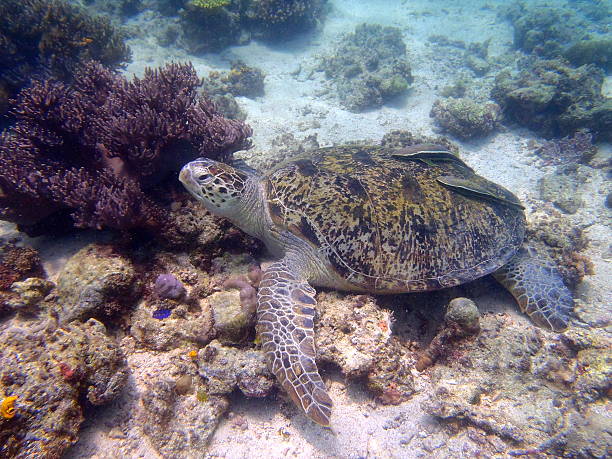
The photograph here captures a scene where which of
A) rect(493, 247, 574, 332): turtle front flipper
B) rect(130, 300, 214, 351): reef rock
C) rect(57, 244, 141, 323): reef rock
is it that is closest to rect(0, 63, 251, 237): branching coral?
rect(57, 244, 141, 323): reef rock

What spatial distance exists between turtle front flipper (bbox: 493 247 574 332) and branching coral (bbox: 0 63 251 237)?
3.94 metres

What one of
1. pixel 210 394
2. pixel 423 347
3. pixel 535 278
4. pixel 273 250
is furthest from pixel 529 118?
pixel 210 394

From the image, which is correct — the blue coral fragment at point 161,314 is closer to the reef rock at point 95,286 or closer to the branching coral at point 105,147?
the reef rock at point 95,286

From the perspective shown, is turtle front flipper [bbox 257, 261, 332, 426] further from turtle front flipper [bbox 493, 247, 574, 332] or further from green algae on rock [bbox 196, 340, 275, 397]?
turtle front flipper [bbox 493, 247, 574, 332]

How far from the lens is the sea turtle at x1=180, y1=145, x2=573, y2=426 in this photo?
3133 mm

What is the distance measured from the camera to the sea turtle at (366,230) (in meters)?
3.13

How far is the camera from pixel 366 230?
317 centimetres

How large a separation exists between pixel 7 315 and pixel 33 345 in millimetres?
802

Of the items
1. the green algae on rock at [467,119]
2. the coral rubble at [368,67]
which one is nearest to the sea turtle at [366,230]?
the green algae on rock at [467,119]

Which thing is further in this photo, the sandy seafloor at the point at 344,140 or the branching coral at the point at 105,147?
the branching coral at the point at 105,147

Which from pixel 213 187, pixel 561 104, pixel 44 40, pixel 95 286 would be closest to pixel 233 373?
pixel 95 286

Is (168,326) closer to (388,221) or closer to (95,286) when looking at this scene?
(95,286)

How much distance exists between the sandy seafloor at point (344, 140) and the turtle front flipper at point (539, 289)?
20 cm

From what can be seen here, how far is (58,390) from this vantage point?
207cm
